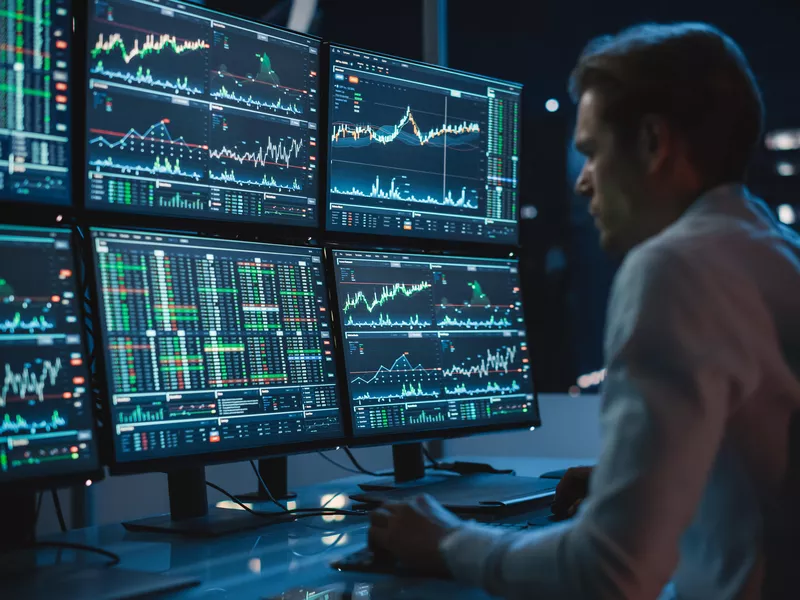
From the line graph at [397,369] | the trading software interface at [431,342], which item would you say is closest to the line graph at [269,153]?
the trading software interface at [431,342]

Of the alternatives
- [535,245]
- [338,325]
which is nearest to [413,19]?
[535,245]

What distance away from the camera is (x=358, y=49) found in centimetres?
178

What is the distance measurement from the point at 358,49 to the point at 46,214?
2.46 ft

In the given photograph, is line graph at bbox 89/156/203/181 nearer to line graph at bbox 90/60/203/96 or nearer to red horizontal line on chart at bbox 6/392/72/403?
line graph at bbox 90/60/203/96

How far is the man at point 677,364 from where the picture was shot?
73 cm

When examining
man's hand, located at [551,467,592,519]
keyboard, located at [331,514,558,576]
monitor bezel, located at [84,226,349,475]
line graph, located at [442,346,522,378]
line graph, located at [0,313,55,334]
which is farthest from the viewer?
line graph, located at [442,346,522,378]

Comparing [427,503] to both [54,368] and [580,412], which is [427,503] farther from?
[580,412]

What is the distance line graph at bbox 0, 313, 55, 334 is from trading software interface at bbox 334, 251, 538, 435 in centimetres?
61

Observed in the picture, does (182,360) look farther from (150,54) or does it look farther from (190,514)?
(150,54)

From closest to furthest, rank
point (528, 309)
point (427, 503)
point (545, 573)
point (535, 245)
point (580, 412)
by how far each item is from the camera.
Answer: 1. point (545, 573)
2. point (427, 503)
3. point (528, 309)
4. point (580, 412)
5. point (535, 245)

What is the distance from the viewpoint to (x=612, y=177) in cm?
92

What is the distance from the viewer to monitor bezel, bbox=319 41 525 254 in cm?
174

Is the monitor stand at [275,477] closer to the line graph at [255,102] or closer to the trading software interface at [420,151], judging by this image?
the trading software interface at [420,151]

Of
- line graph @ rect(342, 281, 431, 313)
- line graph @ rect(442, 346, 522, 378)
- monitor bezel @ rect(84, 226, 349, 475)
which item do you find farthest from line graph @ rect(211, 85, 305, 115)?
line graph @ rect(442, 346, 522, 378)
